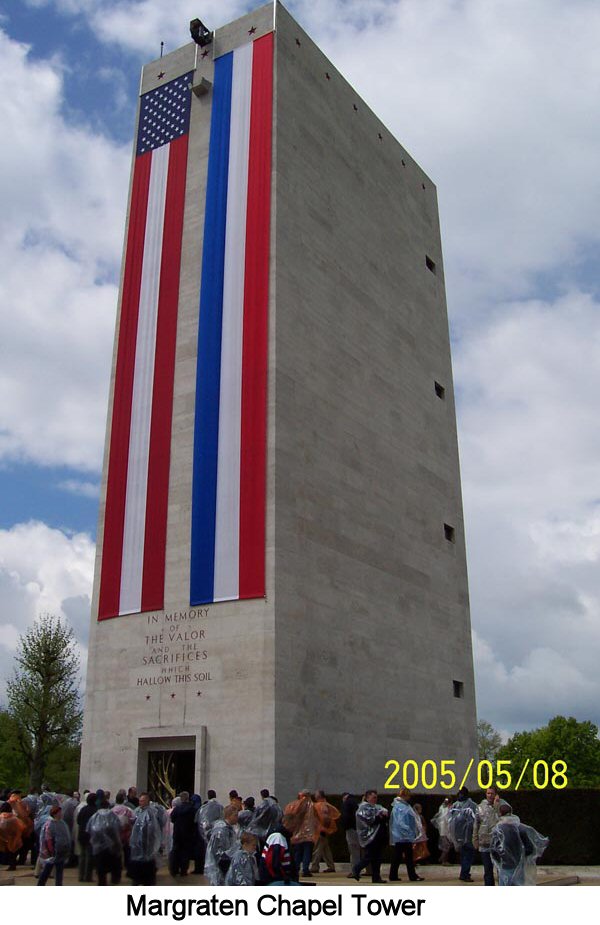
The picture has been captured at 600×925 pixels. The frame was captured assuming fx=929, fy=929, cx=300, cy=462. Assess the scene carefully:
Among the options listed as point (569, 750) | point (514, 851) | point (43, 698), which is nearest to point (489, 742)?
point (569, 750)

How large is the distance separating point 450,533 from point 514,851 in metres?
23.5

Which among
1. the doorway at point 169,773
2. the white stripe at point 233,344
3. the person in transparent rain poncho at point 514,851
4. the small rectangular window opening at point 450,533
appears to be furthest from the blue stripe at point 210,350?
the person in transparent rain poncho at point 514,851

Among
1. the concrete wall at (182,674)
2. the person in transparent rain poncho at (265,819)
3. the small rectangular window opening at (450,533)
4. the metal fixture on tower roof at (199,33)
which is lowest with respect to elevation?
the person in transparent rain poncho at (265,819)

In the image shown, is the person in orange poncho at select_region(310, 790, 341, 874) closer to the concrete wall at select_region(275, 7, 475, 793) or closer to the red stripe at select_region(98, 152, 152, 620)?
the concrete wall at select_region(275, 7, 475, 793)

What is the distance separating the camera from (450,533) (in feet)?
119

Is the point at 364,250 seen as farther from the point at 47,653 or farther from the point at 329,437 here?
the point at 47,653

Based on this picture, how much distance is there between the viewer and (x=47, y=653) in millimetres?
42156

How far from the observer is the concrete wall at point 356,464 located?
2580 cm

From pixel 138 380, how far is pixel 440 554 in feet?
42.7

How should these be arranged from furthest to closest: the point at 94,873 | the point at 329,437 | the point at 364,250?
the point at 364,250
the point at 329,437
the point at 94,873

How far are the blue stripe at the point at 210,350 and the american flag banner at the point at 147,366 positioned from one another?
3.77ft

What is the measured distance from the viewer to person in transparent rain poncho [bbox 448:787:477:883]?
17.4 metres

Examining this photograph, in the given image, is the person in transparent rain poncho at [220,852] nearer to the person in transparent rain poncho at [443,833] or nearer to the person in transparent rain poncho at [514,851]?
the person in transparent rain poncho at [514,851]
